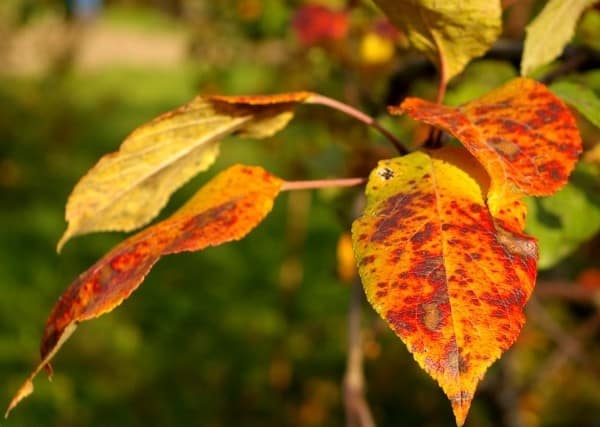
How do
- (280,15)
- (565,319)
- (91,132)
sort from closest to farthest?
(280,15) → (565,319) → (91,132)

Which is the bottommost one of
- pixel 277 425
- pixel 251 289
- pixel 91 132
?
pixel 91 132

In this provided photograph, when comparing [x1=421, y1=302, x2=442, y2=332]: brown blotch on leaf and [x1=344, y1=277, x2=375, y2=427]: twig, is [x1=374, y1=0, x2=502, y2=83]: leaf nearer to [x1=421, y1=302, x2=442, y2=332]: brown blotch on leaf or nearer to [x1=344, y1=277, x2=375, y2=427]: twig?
[x1=421, y1=302, x2=442, y2=332]: brown blotch on leaf

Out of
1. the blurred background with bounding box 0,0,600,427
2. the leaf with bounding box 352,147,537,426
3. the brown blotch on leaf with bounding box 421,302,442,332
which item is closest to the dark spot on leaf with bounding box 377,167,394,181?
the leaf with bounding box 352,147,537,426

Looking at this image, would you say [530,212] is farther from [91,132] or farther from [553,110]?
[91,132]

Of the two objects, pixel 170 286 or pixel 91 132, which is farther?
pixel 91 132

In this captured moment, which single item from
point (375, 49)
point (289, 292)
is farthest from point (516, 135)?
point (289, 292)

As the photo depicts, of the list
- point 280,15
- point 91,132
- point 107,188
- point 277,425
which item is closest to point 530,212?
point 107,188
